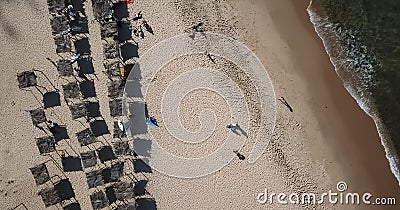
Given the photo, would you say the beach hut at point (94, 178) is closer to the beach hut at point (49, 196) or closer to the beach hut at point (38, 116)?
the beach hut at point (49, 196)

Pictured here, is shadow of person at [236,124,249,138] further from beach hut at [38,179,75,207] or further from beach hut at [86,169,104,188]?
beach hut at [38,179,75,207]

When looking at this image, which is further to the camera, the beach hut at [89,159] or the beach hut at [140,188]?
the beach hut at [140,188]

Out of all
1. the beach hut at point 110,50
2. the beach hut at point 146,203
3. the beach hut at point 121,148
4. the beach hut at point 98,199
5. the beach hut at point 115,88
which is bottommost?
the beach hut at point 146,203

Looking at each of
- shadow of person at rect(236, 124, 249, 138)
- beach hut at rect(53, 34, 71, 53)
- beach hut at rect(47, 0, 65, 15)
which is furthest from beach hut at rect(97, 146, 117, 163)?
beach hut at rect(47, 0, 65, 15)

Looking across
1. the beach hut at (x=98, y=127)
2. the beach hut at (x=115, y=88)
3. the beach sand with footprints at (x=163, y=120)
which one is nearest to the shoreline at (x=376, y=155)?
the beach sand with footprints at (x=163, y=120)

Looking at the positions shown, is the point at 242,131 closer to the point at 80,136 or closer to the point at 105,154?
the point at 105,154

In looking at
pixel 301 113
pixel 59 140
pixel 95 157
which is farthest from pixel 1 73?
pixel 301 113

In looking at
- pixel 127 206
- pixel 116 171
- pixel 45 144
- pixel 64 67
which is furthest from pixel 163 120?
pixel 45 144
